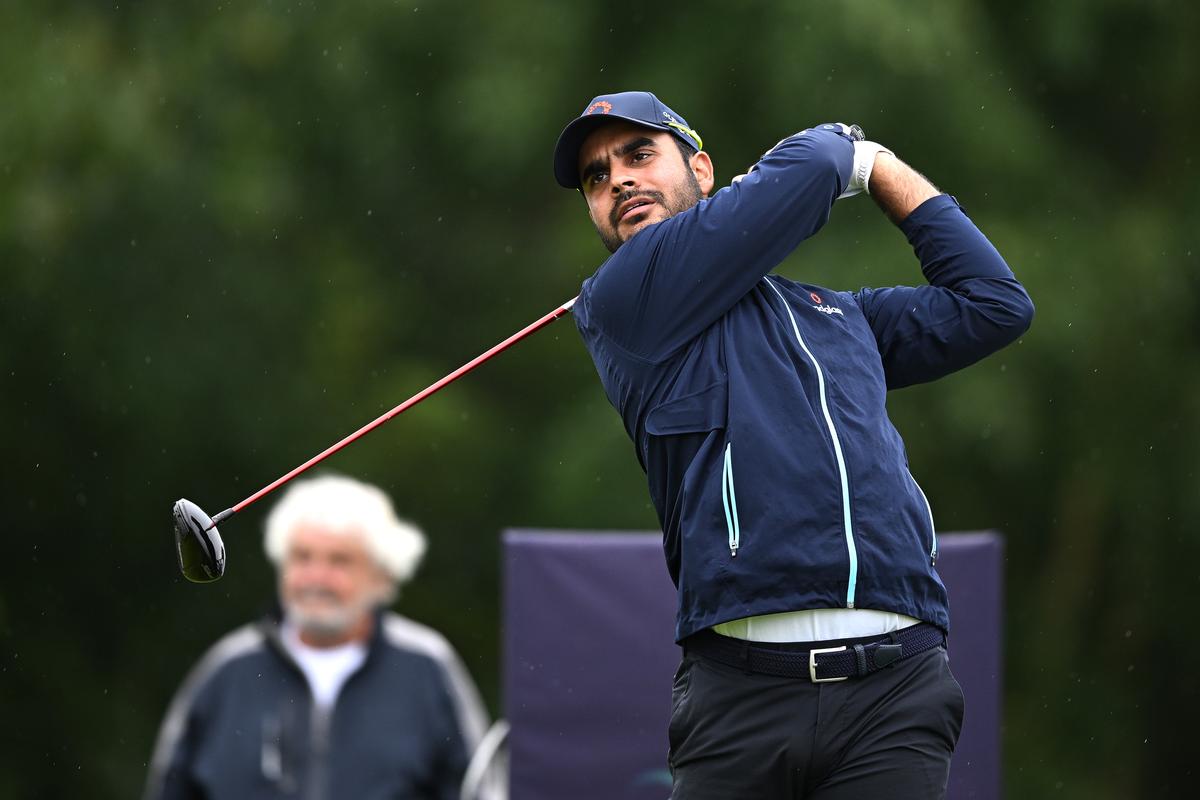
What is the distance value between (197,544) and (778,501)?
4.55 ft

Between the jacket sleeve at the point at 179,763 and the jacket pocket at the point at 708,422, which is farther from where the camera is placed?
the jacket sleeve at the point at 179,763

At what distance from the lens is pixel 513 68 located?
410 inches

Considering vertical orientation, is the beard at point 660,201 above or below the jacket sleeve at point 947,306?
above

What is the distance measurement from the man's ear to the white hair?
209 centimetres

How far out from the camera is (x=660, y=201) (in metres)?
3.75

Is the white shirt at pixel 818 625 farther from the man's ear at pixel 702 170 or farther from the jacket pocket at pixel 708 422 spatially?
the man's ear at pixel 702 170

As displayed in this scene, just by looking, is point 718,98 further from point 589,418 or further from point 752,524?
point 752,524

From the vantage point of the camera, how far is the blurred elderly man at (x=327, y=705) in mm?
5238

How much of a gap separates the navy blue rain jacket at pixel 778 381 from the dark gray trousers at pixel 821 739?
14cm

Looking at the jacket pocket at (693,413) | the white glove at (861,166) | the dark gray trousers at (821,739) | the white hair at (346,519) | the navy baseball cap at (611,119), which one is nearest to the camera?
the dark gray trousers at (821,739)

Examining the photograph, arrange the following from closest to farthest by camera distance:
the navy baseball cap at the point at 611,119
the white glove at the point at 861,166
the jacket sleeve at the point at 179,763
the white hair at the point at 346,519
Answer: the white glove at the point at 861,166, the navy baseball cap at the point at 611,119, the jacket sleeve at the point at 179,763, the white hair at the point at 346,519

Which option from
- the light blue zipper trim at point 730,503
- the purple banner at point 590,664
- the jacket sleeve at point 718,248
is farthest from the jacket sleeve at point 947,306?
the purple banner at point 590,664

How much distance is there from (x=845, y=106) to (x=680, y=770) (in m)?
6.84

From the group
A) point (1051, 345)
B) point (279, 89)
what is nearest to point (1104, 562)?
point (1051, 345)
